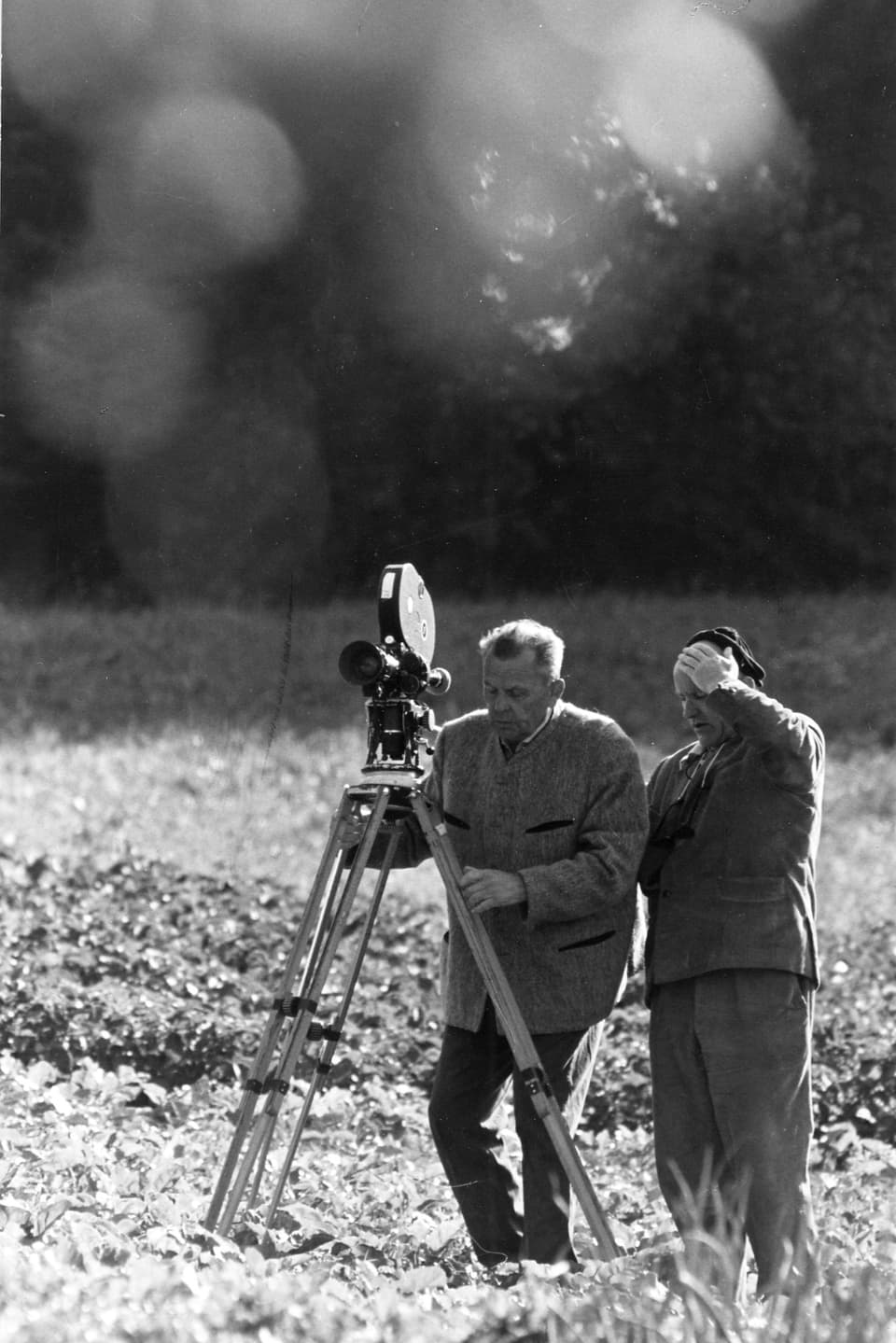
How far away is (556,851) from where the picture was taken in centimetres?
419

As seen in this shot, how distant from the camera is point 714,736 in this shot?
4.10 meters

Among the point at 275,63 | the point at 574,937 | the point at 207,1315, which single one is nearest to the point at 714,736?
the point at 574,937

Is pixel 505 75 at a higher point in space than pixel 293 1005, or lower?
higher

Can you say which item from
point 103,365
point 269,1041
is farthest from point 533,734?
point 103,365

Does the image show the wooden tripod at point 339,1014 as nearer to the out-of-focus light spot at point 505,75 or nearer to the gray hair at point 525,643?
the gray hair at point 525,643

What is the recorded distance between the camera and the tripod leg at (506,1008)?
12.5 ft

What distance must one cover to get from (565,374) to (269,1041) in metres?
10.2

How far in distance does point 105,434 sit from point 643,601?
4824 mm

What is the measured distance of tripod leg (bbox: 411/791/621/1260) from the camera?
12.5 feet

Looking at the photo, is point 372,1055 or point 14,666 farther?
point 14,666

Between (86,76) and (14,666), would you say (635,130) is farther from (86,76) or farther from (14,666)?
(14,666)

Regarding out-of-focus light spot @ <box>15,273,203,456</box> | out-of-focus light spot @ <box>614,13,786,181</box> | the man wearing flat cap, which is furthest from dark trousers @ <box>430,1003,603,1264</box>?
out-of-focus light spot @ <box>614,13,786,181</box>

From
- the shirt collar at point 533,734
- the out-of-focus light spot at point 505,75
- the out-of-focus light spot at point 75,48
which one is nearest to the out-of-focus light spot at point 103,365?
the out-of-focus light spot at point 75,48

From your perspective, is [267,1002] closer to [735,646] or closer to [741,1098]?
[741,1098]
